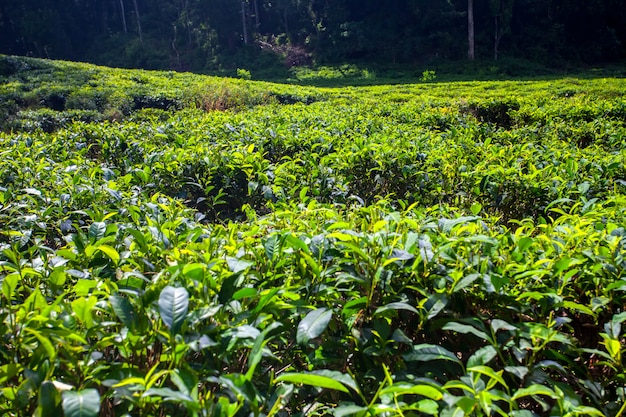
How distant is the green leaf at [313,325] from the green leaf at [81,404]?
0.47 metres

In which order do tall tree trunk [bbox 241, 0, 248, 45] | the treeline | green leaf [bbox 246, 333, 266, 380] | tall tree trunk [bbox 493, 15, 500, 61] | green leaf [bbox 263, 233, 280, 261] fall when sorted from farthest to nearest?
tall tree trunk [bbox 241, 0, 248, 45] → the treeline → tall tree trunk [bbox 493, 15, 500, 61] → green leaf [bbox 263, 233, 280, 261] → green leaf [bbox 246, 333, 266, 380]

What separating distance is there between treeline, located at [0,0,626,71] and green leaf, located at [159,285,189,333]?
33.0m

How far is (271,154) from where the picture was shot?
14.5 feet

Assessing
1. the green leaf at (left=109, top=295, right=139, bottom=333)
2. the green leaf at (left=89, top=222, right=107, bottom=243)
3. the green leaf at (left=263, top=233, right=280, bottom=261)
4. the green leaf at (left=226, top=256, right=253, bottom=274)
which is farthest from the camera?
the green leaf at (left=89, top=222, right=107, bottom=243)

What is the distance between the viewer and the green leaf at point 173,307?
1.04m

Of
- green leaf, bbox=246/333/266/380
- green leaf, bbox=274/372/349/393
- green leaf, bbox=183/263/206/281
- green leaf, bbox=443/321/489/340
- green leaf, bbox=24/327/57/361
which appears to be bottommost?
green leaf, bbox=443/321/489/340

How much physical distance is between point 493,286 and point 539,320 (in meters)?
0.22

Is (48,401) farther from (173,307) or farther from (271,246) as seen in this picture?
(271,246)

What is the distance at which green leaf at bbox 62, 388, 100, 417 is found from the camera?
833 mm

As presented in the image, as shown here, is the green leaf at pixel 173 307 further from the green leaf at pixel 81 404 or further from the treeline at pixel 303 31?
the treeline at pixel 303 31

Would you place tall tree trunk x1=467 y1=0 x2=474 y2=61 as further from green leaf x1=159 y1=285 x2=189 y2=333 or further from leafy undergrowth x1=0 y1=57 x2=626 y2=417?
green leaf x1=159 y1=285 x2=189 y2=333

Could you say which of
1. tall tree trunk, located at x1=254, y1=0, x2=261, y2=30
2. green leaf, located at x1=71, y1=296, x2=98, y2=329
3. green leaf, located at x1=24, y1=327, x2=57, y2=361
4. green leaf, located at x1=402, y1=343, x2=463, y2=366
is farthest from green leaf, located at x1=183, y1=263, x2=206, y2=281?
tall tree trunk, located at x1=254, y1=0, x2=261, y2=30

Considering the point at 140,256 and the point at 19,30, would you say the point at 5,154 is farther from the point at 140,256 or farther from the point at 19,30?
the point at 19,30

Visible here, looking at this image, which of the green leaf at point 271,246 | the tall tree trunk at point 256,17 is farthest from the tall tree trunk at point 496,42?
the green leaf at point 271,246
